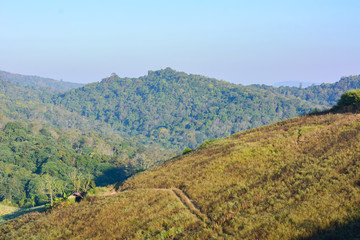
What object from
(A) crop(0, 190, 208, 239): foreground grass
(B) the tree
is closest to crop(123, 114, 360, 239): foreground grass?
(A) crop(0, 190, 208, 239): foreground grass

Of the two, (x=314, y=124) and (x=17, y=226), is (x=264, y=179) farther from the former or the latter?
(x=17, y=226)

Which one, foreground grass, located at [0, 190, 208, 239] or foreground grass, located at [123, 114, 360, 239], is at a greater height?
foreground grass, located at [123, 114, 360, 239]

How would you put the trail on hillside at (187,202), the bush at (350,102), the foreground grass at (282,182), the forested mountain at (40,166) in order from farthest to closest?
1. the forested mountain at (40,166)
2. the bush at (350,102)
3. the trail on hillside at (187,202)
4. the foreground grass at (282,182)

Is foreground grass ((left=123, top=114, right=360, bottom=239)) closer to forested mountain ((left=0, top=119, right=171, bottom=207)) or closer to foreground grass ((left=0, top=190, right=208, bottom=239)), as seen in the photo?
foreground grass ((left=0, top=190, right=208, bottom=239))

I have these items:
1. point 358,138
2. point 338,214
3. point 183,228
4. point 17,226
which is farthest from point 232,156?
point 17,226

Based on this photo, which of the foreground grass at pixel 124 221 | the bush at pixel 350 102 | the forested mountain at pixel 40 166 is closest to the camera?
the foreground grass at pixel 124 221

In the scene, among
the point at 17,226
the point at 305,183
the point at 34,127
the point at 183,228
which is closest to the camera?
the point at 183,228

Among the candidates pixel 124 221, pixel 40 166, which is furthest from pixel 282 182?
pixel 40 166

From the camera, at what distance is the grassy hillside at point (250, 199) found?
12.5 metres

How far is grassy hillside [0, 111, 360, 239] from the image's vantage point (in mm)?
12484

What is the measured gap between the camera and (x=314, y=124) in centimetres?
3022

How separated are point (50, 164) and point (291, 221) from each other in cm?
10838

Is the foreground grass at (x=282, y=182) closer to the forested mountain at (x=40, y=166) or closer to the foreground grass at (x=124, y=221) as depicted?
the foreground grass at (x=124, y=221)

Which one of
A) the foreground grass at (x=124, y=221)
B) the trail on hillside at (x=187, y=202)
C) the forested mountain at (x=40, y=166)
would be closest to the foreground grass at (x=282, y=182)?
the trail on hillside at (x=187, y=202)
